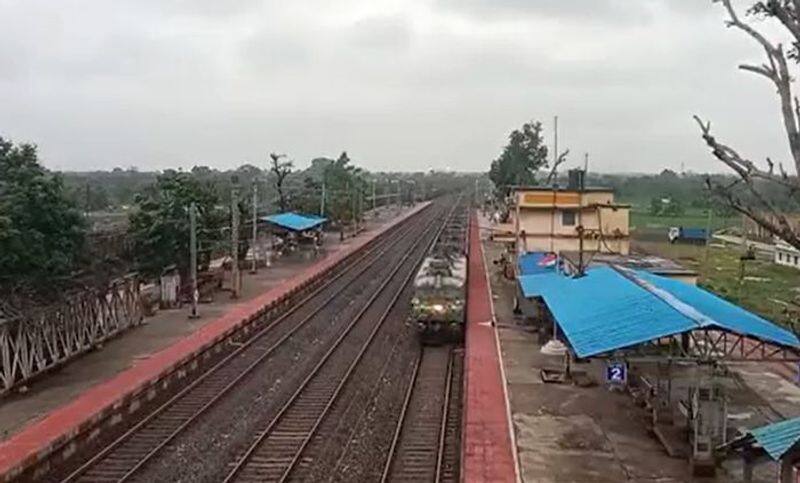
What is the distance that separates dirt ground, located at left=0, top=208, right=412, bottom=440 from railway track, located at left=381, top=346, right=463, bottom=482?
5.43 m

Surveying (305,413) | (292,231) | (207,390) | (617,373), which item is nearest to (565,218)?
(292,231)

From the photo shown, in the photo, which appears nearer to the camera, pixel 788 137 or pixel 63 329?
pixel 788 137

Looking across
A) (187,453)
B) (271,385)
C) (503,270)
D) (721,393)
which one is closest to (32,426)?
(187,453)

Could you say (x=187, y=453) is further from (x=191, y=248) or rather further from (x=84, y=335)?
(x=191, y=248)

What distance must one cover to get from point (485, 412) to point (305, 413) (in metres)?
3.04

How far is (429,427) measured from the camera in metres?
14.5

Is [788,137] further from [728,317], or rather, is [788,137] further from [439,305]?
[439,305]

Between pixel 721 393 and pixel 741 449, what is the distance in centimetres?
312

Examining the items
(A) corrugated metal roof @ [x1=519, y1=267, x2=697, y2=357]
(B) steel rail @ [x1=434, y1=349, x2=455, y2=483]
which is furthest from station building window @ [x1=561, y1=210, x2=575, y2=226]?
(A) corrugated metal roof @ [x1=519, y1=267, x2=697, y2=357]

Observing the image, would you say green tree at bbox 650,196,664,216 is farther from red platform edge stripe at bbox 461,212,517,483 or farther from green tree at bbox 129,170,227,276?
green tree at bbox 129,170,227,276

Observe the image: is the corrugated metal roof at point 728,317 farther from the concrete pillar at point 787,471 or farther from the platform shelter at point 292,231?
the platform shelter at point 292,231

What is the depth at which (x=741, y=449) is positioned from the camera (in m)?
8.90

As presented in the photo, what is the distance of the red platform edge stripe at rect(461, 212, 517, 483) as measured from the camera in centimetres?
1151

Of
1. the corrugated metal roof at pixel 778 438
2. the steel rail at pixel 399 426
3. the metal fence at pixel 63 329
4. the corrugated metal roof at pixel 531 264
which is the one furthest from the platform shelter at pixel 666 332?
the metal fence at pixel 63 329
